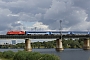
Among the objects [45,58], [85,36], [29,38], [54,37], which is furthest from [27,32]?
[45,58]

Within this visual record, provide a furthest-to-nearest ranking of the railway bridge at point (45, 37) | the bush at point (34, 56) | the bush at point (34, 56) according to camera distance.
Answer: the railway bridge at point (45, 37), the bush at point (34, 56), the bush at point (34, 56)

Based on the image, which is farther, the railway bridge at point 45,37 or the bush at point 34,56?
the railway bridge at point 45,37

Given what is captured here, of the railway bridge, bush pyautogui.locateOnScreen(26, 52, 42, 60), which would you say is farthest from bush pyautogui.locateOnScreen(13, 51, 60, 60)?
the railway bridge

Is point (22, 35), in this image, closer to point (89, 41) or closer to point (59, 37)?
point (59, 37)

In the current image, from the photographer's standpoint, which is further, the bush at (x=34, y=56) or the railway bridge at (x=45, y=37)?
the railway bridge at (x=45, y=37)

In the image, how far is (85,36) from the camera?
172250 mm

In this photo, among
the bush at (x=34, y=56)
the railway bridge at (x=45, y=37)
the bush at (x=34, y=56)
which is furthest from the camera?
the railway bridge at (x=45, y=37)

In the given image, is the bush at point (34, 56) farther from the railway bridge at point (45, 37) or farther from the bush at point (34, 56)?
the railway bridge at point (45, 37)

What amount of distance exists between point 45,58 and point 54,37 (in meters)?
116

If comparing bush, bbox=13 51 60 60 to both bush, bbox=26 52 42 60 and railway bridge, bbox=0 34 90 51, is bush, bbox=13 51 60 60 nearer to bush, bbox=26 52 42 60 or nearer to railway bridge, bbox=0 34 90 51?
bush, bbox=26 52 42 60

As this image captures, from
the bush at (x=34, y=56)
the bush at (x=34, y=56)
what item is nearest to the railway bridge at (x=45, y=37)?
the bush at (x=34, y=56)

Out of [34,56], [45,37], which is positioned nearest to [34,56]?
[34,56]

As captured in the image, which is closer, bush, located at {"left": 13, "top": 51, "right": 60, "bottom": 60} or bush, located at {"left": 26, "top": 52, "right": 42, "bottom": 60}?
bush, located at {"left": 13, "top": 51, "right": 60, "bottom": 60}

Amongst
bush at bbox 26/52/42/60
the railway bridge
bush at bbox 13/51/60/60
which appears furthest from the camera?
the railway bridge
